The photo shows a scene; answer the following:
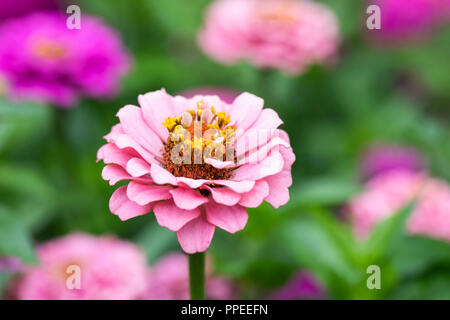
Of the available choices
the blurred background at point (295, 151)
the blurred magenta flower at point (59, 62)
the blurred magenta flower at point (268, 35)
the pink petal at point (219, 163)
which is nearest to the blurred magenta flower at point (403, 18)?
the blurred background at point (295, 151)

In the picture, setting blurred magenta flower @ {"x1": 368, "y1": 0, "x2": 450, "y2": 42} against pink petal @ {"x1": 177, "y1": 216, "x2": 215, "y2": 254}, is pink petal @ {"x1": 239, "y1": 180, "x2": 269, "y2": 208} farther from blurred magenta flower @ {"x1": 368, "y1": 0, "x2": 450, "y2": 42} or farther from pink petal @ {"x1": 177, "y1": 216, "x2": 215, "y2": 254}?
blurred magenta flower @ {"x1": 368, "y1": 0, "x2": 450, "y2": 42}

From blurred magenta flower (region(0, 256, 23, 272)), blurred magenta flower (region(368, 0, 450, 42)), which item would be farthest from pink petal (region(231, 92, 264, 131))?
blurred magenta flower (region(368, 0, 450, 42))

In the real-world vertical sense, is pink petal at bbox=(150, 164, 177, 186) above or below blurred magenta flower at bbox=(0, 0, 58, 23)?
below

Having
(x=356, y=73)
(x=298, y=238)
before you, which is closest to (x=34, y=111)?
(x=298, y=238)

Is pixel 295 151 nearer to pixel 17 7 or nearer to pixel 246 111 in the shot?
pixel 246 111

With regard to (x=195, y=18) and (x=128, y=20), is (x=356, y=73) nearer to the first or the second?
(x=195, y=18)

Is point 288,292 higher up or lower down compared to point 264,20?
lower down
